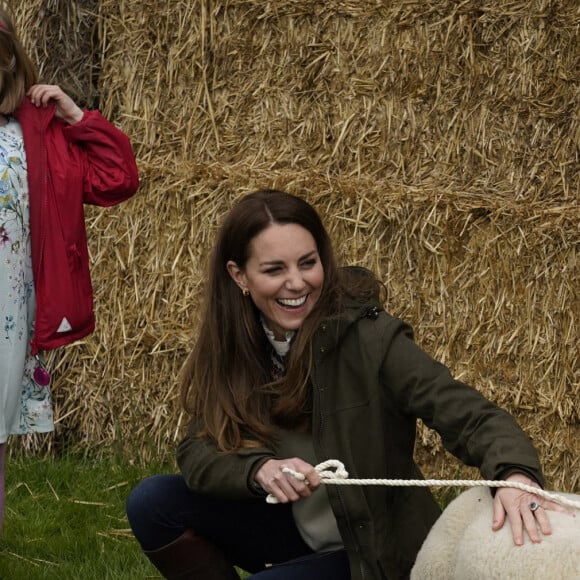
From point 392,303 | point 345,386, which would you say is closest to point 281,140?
point 392,303

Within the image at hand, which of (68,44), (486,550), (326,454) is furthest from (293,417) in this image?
(68,44)

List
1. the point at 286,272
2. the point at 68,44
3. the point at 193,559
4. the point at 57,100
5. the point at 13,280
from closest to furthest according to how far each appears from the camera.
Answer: the point at 286,272 < the point at 193,559 < the point at 13,280 < the point at 57,100 < the point at 68,44

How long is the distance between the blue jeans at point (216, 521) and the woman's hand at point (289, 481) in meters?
0.31

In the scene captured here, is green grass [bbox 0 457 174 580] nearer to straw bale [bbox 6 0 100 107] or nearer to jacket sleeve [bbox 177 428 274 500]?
jacket sleeve [bbox 177 428 274 500]

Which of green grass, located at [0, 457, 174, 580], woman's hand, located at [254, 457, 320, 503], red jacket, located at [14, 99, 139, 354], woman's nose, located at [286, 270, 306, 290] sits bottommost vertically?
green grass, located at [0, 457, 174, 580]

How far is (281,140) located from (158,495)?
1.66 m

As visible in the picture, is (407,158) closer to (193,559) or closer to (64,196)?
(64,196)

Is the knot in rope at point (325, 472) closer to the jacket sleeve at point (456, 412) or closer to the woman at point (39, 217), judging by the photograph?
the jacket sleeve at point (456, 412)

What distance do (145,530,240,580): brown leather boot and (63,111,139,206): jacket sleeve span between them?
1063 mm

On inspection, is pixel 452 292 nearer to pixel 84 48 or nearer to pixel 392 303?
pixel 392 303

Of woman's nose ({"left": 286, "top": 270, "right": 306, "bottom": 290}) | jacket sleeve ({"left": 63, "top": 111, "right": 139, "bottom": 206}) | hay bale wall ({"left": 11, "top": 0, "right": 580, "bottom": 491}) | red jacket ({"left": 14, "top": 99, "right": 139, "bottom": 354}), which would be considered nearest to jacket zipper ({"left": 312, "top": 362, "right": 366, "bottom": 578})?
woman's nose ({"left": 286, "top": 270, "right": 306, "bottom": 290})

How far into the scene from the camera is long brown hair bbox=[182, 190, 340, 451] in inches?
106

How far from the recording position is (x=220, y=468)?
104 inches

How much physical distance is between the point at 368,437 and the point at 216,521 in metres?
0.46
